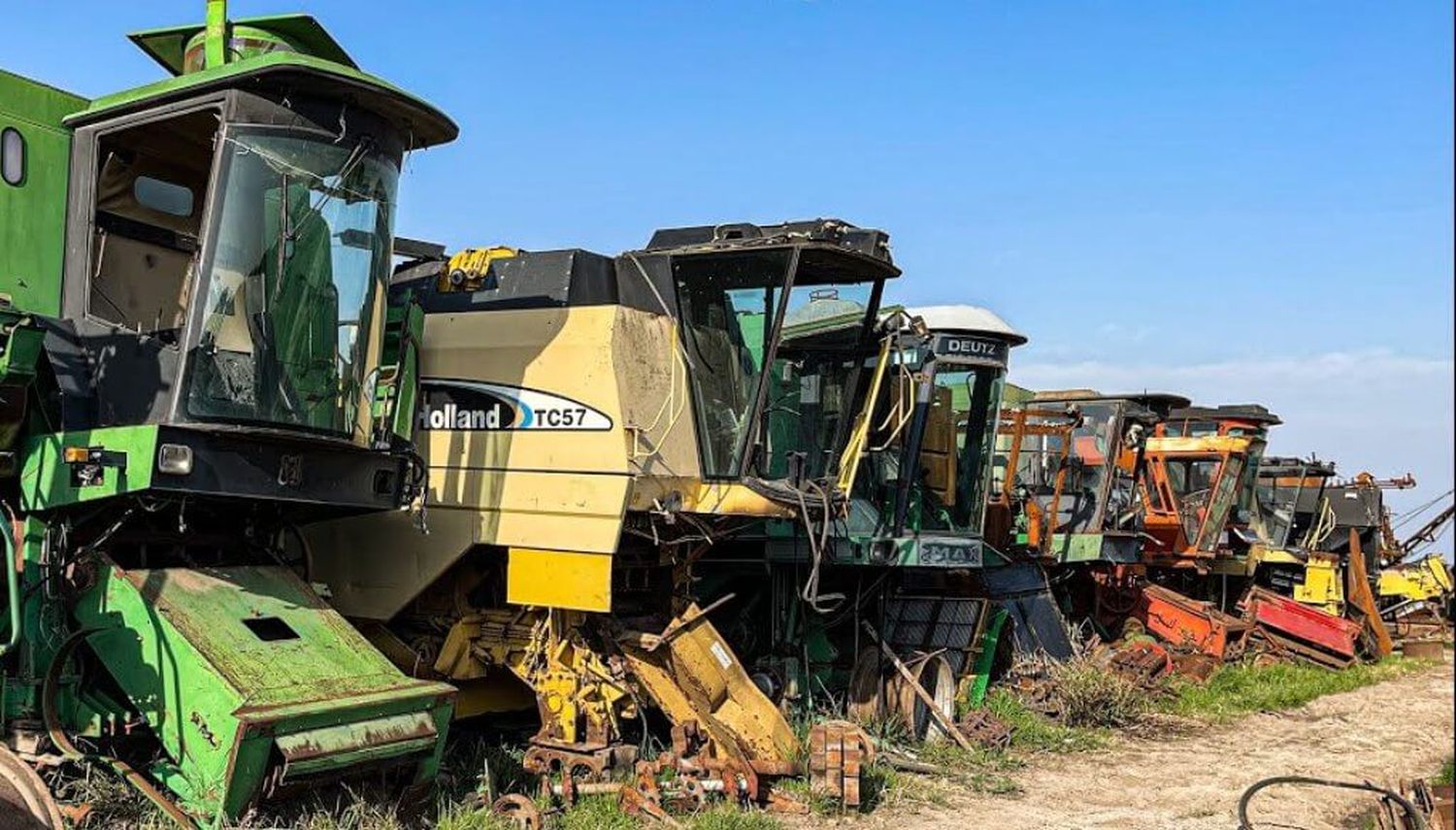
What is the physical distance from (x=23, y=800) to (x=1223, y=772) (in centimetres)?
717

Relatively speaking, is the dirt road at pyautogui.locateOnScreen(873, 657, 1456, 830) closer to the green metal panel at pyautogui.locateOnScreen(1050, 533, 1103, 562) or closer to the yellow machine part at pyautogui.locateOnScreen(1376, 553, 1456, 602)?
the green metal panel at pyautogui.locateOnScreen(1050, 533, 1103, 562)

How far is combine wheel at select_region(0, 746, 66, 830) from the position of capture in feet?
15.7

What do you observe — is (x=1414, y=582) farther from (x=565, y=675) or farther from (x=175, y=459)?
(x=175, y=459)

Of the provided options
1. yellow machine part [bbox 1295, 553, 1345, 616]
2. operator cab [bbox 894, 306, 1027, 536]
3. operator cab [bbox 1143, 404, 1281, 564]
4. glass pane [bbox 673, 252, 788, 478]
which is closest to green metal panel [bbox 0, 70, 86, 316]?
glass pane [bbox 673, 252, 788, 478]

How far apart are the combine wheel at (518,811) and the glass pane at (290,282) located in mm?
1914

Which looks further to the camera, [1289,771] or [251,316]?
[1289,771]

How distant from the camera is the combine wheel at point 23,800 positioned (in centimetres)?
480

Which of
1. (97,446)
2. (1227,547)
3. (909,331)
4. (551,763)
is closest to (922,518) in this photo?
(909,331)

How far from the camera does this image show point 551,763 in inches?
264

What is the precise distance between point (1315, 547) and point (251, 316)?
614 inches

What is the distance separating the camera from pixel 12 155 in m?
6.07

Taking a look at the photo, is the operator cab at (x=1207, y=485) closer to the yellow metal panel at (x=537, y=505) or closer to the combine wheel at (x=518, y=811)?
the yellow metal panel at (x=537, y=505)

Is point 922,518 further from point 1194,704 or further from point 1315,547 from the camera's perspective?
point 1315,547

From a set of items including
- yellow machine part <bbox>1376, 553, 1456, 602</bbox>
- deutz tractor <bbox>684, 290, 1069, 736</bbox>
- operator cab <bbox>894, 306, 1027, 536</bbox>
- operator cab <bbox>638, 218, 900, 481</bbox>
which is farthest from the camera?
yellow machine part <bbox>1376, 553, 1456, 602</bbox>
